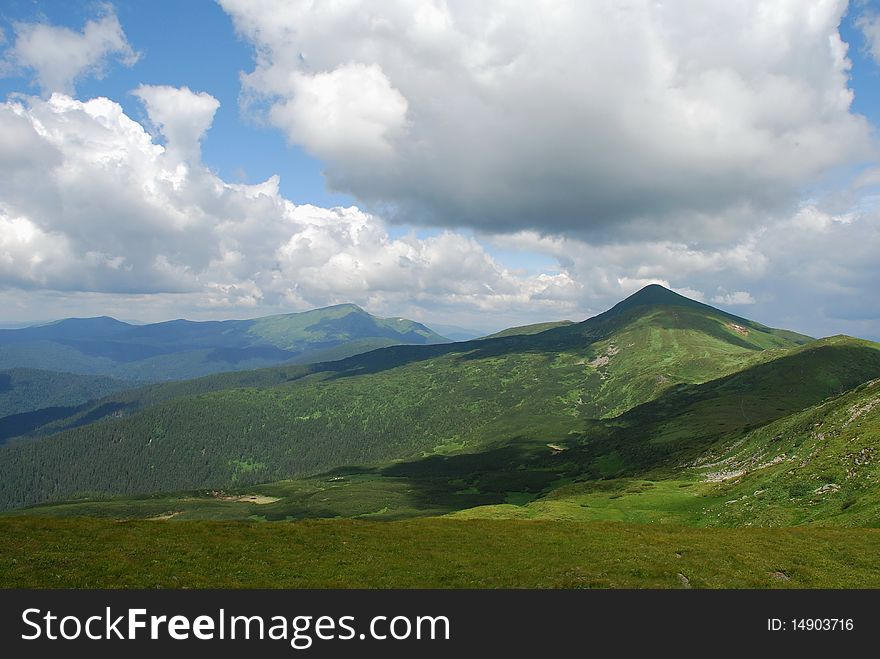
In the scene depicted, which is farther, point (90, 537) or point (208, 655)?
point (90, 537)

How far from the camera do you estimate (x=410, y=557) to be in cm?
3809

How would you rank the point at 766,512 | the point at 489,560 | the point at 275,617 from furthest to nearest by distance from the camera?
1. the point at 766,512
2. the point at 489,560
3. the point at 275,617

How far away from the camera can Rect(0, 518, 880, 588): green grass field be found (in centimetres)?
3047

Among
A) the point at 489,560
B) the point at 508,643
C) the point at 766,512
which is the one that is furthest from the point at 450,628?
the point at 766,512

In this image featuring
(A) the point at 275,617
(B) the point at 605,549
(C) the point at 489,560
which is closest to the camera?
(A) the point at 275,617

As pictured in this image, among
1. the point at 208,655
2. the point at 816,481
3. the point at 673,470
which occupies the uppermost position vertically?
the point at 208,655

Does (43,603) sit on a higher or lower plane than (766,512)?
higher

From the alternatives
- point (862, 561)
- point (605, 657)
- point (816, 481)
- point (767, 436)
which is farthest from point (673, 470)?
point (605, 657)

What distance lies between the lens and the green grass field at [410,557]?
1200 inches

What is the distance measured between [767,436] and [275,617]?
131 m

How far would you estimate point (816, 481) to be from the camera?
68.2 metres

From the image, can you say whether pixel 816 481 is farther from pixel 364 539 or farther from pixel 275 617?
pixel 275 617

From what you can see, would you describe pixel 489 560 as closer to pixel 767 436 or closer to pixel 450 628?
pixel 450 628

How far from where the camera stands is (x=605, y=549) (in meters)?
40.1
